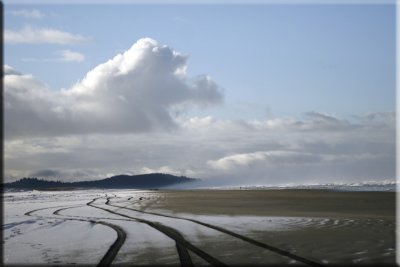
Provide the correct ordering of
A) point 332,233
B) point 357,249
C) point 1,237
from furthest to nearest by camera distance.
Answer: point 1,237 < point 332,233 < point 357,249

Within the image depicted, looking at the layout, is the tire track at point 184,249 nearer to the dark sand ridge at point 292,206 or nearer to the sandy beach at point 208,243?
the sandy beach at point 208,243

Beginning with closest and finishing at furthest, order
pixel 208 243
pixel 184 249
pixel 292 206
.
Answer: pixel 184 249 → pixel 208 243 → pixel 292 206

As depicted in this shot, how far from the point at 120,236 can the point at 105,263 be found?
5477 mm

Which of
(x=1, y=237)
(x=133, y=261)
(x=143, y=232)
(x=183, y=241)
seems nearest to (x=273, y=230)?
(x=183, y=241)

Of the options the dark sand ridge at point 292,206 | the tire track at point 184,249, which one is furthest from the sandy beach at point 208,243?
the dark sand ridge at point 292,206

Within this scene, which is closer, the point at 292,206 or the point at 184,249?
the point at 184,249

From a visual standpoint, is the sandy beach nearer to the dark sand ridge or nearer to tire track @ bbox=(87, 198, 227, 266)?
tire track @ bbox=(87, 198, 227, 266)

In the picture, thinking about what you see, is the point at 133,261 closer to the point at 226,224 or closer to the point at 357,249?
the point at 357,249

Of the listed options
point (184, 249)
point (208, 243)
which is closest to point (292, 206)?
point (208, 243)

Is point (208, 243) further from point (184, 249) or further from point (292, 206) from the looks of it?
point (292, 206)

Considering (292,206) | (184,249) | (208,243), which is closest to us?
(184,249)

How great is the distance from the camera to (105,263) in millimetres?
12008

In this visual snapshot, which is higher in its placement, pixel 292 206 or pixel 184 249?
pixel 292 206

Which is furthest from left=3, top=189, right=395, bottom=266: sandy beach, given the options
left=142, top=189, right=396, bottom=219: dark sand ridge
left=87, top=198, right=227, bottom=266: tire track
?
left=142, top=189, right=396, bottom=219: dark sand ridge
